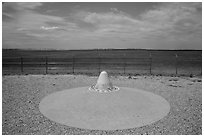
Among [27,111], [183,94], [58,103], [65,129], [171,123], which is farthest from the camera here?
[183,94]

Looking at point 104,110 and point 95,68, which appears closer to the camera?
point 104,110

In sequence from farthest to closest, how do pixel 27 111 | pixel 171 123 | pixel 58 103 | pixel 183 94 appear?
pixel 183 94 < pixel 58 103 < pixel 27 111 < pixel 171 123

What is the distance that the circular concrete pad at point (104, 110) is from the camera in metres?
6.09

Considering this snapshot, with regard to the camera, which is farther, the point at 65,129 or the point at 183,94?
the point at 183,94

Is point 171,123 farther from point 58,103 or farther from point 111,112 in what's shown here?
point 58,103

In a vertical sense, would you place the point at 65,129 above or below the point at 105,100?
below

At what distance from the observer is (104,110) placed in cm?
683

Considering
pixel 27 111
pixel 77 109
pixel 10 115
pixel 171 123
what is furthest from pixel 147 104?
pixel 10 115

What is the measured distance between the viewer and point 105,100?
24.0 ft

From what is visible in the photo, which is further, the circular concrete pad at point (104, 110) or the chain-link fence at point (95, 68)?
the chain-link fence at point (95, 68)

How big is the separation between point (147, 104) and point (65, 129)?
11.9 feet

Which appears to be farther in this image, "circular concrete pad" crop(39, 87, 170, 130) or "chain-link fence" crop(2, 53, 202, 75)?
"chain-link fence" crop(2, 53, 202, 75)

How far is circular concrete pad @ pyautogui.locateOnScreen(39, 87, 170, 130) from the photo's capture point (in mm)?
6090

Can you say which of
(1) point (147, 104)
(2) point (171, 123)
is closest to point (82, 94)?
(1) point (147, 104)
